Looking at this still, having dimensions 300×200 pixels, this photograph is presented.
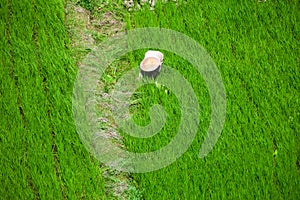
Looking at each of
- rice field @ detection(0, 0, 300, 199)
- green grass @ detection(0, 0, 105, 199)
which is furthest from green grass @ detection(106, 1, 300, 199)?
green grass @ detection(0, 0, 105, 199)

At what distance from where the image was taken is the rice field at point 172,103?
2746mm

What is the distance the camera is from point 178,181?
2738 millimetres

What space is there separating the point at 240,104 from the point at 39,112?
155cm

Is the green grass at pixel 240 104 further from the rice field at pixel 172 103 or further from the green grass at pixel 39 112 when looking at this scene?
the green grass at pixel 39 112

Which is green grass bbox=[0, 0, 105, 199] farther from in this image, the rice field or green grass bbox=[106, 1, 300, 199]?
green grass bbox=[106, 1, 300, 199]

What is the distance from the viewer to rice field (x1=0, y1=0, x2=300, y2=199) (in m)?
2.75

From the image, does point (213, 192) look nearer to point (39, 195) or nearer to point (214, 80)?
point (214, 80)

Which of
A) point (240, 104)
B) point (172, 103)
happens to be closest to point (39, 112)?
point (172, 103)

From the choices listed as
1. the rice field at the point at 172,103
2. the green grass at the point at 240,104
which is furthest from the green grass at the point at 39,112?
the green grass at the point at 240,104

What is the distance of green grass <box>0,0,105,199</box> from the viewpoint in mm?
2773

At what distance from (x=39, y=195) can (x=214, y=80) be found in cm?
157

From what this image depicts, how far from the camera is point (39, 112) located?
306 centimetres

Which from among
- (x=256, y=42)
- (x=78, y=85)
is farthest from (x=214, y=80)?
(x=78, y=85)

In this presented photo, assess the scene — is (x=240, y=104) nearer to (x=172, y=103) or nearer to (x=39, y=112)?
(x=172, y=103)
